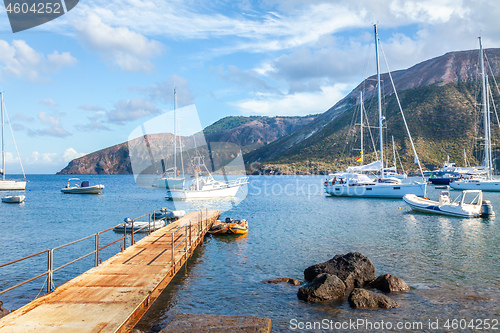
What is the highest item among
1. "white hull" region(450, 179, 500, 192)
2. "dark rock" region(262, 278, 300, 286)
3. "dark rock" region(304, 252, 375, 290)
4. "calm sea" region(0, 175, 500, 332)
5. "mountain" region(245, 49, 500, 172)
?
"mountain" region(245, 49, 500, 172)

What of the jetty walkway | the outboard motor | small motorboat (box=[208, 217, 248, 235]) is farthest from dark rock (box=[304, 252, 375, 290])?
the outboard motor

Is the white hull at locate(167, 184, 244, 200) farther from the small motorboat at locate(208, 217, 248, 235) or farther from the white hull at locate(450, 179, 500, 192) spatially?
the white hull at locate(450, 179, 500, 192)

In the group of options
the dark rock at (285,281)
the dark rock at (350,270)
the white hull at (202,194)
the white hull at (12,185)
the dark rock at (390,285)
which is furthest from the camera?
the white hull at (12,185)

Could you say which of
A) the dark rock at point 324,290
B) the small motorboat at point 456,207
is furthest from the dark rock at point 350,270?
the small motorboat at point 456,207

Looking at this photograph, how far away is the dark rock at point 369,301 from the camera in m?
12.3

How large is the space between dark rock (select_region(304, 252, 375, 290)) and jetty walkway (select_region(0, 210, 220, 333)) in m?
5.74

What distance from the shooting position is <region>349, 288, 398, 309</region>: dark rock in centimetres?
1230

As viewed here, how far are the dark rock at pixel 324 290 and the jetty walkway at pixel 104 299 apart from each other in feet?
16.3

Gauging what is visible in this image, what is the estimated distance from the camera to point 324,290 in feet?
43.1

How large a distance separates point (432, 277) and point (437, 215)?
22074 mm

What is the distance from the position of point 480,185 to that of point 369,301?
6279 cm

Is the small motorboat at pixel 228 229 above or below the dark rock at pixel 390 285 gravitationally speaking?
above

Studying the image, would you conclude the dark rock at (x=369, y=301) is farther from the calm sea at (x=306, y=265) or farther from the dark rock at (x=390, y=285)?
the dark rock at (x=390, y=285)

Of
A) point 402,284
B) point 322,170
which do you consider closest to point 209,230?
point 402,284
